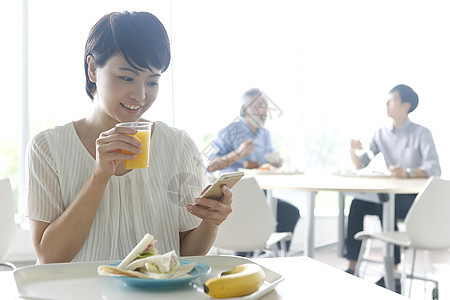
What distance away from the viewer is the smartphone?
3.96ft

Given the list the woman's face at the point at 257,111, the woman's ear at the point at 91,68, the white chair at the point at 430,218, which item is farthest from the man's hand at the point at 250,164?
the woman's ear at the point at 91,68

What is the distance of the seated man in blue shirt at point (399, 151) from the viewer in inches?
167

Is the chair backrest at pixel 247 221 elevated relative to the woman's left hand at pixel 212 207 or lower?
lower

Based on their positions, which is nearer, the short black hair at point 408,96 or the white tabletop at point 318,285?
the white tabletop at point 318,285

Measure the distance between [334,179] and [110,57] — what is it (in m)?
2.62

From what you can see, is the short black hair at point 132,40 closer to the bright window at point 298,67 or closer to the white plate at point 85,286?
the white plate at point 85,286

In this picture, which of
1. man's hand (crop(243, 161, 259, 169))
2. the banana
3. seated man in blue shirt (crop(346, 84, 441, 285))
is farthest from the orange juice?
seated man in blue shirt (crop(346, 84, 441, 285))

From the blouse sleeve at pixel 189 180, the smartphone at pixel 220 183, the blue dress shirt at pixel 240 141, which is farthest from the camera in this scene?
the blue dress shirt at pixel 240 141

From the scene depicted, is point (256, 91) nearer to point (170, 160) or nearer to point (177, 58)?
point (177, 58)

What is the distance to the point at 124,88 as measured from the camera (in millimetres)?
1483

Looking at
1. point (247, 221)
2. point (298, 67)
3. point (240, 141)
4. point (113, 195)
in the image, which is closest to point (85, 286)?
point (113, 195)

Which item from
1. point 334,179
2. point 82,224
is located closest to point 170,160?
point 82,224

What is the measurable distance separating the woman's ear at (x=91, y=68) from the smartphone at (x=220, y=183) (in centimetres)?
50

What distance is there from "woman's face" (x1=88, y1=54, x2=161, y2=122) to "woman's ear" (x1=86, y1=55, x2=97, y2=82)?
3 centimetres
